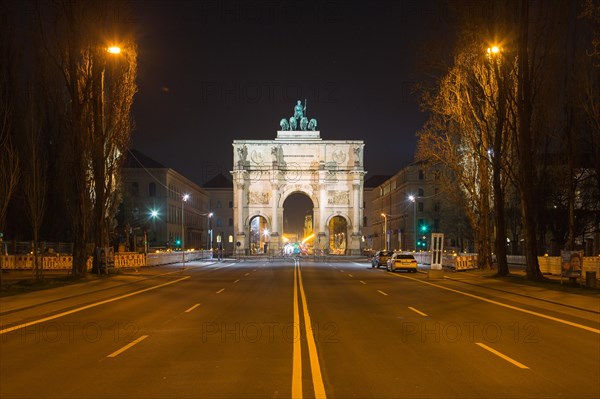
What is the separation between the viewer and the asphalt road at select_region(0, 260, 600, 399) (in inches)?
352

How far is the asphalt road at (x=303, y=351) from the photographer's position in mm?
8945

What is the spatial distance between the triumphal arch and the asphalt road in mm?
84461

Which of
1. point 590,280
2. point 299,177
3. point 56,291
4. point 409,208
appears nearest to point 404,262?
point 590,280

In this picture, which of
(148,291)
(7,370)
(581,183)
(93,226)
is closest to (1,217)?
(148,291)

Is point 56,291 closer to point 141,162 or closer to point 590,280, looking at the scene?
point 590,280

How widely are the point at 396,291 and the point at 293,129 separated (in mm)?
84275

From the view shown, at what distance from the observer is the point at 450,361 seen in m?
10.9

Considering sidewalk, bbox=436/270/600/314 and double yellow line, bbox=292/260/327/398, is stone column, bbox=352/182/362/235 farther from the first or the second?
double yellow line, bbox=292/260/327/398

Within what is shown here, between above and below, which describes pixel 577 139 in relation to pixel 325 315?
above

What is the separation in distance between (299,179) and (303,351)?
95269 millimetres

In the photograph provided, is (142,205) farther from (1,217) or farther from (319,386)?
(319,386)

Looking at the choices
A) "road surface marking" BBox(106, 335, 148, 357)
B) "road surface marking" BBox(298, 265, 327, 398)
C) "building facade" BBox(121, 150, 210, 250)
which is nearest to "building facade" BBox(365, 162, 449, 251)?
"building facade" BBox(121, 150, 210, 250)

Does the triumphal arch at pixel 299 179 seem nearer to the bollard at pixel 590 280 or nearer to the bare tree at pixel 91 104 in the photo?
the bare tree at pixel 91 104

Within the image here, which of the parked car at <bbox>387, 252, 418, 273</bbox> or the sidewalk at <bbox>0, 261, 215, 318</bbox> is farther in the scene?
the parked car at <bbox>387, 252, 418, 273</bbox>
